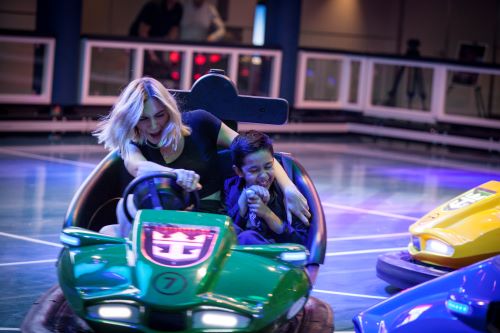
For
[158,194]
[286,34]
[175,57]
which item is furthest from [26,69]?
[158,194]

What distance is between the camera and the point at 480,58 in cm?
1557

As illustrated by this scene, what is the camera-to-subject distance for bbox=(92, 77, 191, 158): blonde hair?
403cm

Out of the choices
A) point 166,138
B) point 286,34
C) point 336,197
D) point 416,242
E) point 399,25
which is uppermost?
point 399,25

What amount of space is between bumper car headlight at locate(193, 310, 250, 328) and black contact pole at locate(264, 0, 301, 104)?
9.48 m

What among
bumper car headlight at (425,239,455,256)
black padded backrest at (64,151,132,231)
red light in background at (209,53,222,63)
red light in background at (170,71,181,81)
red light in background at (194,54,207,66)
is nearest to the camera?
black padded backrest at (64,151,132,231)

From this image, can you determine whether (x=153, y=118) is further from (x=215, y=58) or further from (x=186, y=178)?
(x=215, y=58)

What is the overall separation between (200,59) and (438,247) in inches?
277

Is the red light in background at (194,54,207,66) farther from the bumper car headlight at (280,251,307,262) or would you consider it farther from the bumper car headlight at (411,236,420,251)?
the bumper car headlight at (280,251,307,262)

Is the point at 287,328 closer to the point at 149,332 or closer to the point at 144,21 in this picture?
the point at 149,332

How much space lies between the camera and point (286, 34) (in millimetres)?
12672

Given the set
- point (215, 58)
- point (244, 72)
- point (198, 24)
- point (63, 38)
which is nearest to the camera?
point (63, 38)

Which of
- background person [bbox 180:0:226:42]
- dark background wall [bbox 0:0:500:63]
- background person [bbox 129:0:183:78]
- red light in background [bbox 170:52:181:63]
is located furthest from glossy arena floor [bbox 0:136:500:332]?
dark background wall [bbox 0:0:500:63]

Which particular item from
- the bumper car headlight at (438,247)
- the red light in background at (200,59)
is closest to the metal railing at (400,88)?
the red light in background at (200,59)

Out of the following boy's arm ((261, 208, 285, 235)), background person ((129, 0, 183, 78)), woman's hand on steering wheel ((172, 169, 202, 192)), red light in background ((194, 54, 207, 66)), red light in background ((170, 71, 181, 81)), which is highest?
background person ((129, 0, 183, 78))
